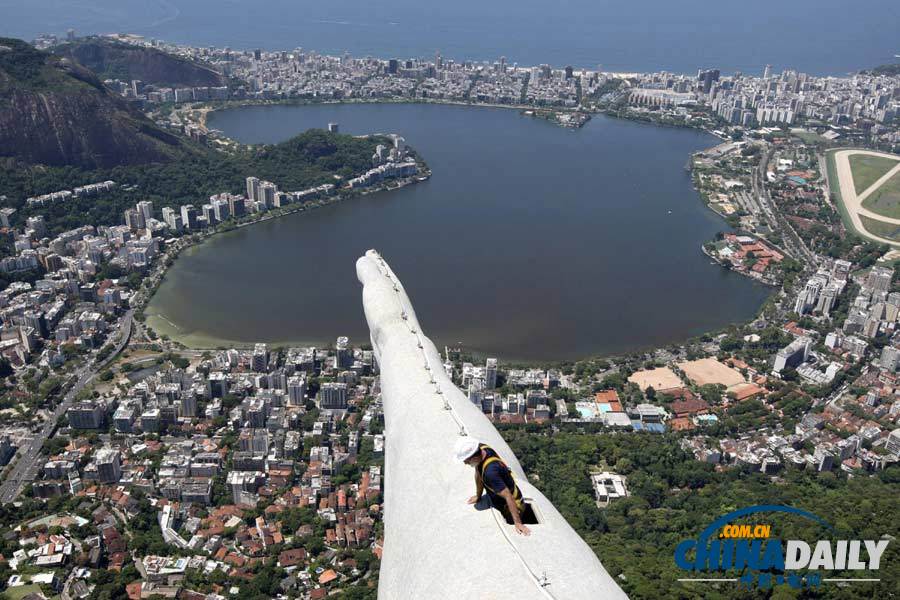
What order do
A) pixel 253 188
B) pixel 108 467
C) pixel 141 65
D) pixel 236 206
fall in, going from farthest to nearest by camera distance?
pixel 141 65, pixel 253 188, pixel 236 206, pixel 108 467

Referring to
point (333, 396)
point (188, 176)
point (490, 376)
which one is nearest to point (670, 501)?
point (490, 376)

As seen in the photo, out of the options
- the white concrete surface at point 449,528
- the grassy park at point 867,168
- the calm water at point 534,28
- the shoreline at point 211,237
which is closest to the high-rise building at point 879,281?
the grassy park at point 867,168

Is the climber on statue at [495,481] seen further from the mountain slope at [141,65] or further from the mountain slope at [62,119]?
the mountain slope at [141,65]

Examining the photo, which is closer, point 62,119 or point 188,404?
point 188,404

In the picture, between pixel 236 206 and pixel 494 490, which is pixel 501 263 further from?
pixel 494 490

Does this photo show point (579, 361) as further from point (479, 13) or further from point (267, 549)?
point (479, 13)

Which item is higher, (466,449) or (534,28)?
(534,28)

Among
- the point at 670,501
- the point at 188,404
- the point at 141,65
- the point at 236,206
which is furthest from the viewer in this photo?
the point at 141,65
